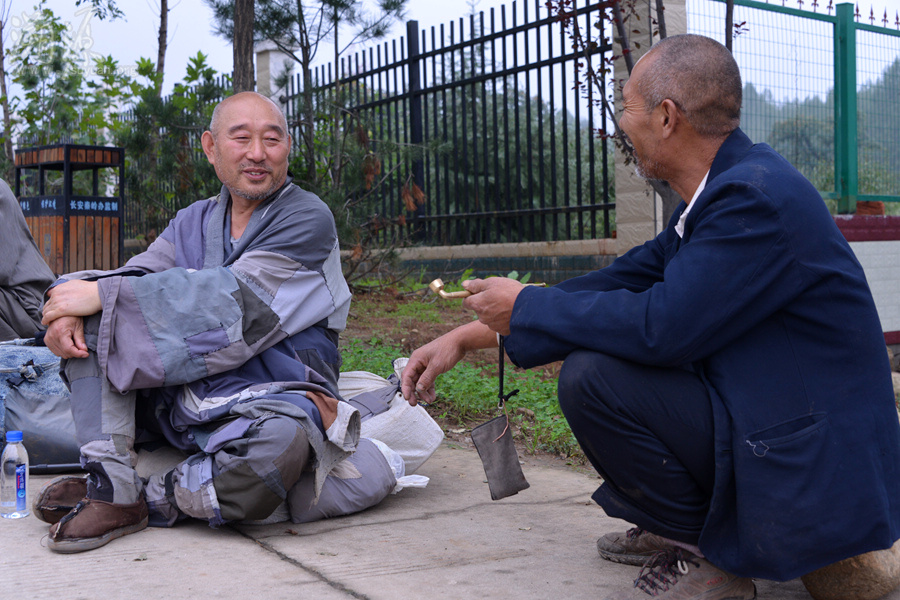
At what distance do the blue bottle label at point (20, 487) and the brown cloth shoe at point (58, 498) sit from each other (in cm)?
20

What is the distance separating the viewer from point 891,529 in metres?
1.82

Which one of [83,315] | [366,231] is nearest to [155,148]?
[366,231]

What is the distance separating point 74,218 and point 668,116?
21.8 feet

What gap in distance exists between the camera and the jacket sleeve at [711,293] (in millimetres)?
1804

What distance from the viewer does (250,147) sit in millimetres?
3029

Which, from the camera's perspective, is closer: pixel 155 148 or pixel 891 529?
pixel 891 529

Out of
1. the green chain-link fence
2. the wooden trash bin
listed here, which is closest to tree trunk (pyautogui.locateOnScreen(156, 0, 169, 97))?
the wooden trash bin

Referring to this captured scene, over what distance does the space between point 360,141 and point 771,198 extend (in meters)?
5.51

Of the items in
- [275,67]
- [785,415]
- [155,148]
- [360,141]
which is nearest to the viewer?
[785,415]

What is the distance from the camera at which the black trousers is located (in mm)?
1914

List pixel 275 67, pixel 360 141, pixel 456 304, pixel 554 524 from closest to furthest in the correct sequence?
pixel 554 524
pixel 360 141
pixel 456 304
pixel 275 67

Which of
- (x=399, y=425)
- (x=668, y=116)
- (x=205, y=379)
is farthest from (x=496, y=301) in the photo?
(x=399, y=425)

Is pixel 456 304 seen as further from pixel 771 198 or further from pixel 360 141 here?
pixel 771 198

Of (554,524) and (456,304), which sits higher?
(456,304)
